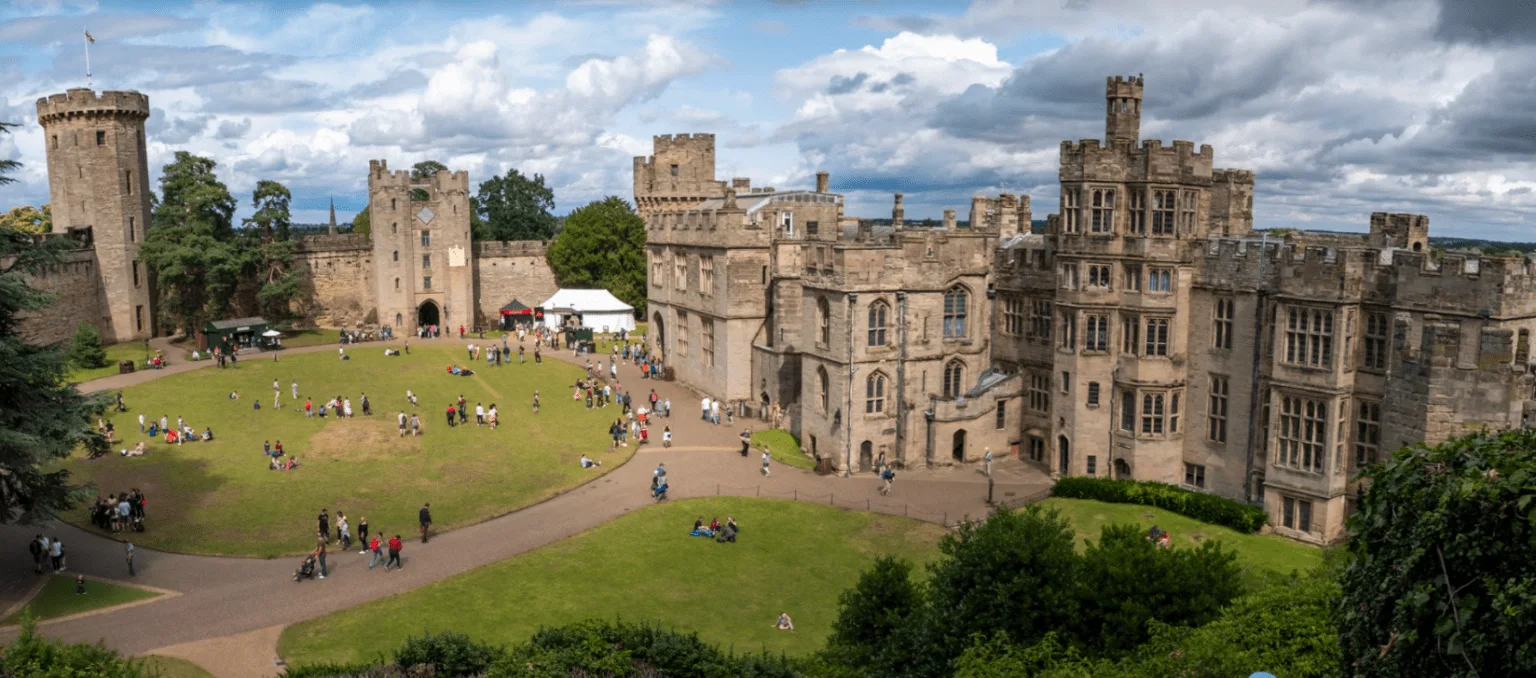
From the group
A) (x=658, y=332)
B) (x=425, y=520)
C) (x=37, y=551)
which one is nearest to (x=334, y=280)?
(x=658, y=332)

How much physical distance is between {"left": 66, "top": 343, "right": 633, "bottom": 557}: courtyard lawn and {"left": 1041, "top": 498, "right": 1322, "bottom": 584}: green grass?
1954 cm

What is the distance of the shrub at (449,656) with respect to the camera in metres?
19.0

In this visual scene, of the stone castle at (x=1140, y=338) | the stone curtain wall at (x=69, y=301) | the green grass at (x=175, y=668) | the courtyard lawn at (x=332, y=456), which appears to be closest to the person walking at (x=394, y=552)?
the courtyard lawn at (x=332, y=456)

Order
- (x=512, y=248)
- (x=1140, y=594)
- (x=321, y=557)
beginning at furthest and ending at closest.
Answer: (x=512, y=248) < (x=321, y=557) < (x=1140, y=594)

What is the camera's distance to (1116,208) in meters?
40.9

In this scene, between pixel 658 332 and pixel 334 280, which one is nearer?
pixel 658 332

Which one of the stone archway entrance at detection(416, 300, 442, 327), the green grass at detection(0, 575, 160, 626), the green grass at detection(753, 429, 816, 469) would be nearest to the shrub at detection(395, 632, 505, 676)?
the green grass at detection(0, 575, 160, 626)

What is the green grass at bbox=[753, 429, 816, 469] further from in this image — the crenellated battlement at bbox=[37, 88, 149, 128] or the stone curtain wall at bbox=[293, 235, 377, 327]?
the crenellated battlement at bbox=[37, 88, 149, 128]

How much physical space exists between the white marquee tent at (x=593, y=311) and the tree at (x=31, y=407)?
48.3 metres

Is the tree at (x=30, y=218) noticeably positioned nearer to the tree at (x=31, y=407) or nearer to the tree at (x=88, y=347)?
the tree at (x=88, y=347)

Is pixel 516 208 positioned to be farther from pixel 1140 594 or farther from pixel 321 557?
pixel 1140 594

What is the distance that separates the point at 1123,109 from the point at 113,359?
5568cm

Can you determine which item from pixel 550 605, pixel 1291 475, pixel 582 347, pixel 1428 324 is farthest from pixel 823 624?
pixel 582 347

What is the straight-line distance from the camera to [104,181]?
6419 centimetres
